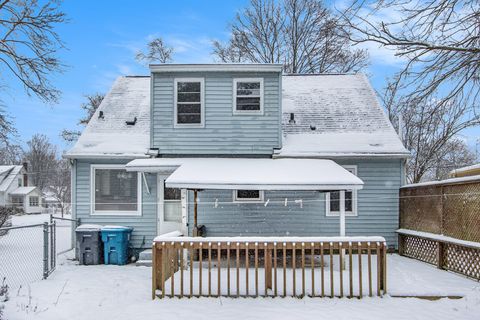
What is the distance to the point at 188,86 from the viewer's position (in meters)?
11.7

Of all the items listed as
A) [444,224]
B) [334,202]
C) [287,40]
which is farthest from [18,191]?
[444,224]

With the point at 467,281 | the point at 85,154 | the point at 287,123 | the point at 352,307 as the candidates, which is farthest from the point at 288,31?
the point at 352,307

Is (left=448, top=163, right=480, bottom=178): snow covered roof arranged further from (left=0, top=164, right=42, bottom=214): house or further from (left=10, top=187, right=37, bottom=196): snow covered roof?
(left=10, top=187, right=37, bottom=196): snow covered roof

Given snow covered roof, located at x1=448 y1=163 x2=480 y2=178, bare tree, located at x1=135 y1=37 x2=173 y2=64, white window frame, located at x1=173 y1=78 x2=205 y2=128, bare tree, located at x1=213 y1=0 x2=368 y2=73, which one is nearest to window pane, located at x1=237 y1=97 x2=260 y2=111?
white window frame, located at x1=173 y1=78 x2=205 y2=128

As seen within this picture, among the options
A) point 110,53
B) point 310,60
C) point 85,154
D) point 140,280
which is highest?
point 310,60

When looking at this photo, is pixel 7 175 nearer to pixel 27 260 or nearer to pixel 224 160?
pixel 27 260

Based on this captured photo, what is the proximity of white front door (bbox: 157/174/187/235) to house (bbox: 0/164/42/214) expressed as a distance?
33.9 meters

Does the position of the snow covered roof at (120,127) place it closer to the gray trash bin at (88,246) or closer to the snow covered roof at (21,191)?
the gray trash bin at (88,246)

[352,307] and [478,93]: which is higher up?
[478,93]

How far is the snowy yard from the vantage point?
605 cm

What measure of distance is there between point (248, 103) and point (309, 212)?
362cm

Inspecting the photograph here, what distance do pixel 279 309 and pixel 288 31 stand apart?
18.4 m

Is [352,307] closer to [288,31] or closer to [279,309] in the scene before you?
[279,309]

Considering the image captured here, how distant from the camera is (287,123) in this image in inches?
516
